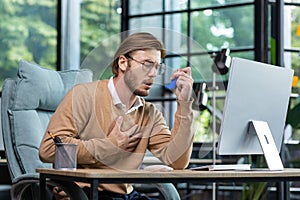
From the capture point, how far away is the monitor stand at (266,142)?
7.62ft

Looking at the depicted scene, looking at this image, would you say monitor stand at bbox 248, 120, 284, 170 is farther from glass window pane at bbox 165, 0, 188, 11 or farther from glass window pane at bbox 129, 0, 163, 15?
glass window pane at bbox 129, 0, 163, 15

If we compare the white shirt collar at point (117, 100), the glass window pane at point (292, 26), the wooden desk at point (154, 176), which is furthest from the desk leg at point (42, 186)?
the glass window pane at point (292, 26)

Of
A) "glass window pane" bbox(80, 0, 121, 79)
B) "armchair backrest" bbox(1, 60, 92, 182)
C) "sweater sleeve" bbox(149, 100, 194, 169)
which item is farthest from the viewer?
"glass window pane" bbox(80, 0, 121, 79)

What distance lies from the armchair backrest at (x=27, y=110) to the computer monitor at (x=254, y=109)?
619 mm

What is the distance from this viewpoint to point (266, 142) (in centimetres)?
237

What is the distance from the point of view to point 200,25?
5.11 m

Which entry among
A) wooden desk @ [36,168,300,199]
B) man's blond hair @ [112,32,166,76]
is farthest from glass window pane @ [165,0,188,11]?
wooden desk @ [36,168,300,199]

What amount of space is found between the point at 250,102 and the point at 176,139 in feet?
0.95

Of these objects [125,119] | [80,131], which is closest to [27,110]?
[80,131]

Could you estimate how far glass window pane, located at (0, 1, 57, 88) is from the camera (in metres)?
5.01

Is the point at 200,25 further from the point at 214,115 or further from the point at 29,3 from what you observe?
the point at 29,3

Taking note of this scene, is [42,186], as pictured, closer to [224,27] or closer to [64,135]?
[64,135]

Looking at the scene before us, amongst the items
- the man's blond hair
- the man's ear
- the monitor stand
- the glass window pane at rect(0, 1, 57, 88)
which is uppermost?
the glass window pane at rect(0, 1, 57, 88)

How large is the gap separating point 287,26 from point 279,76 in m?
2.73
